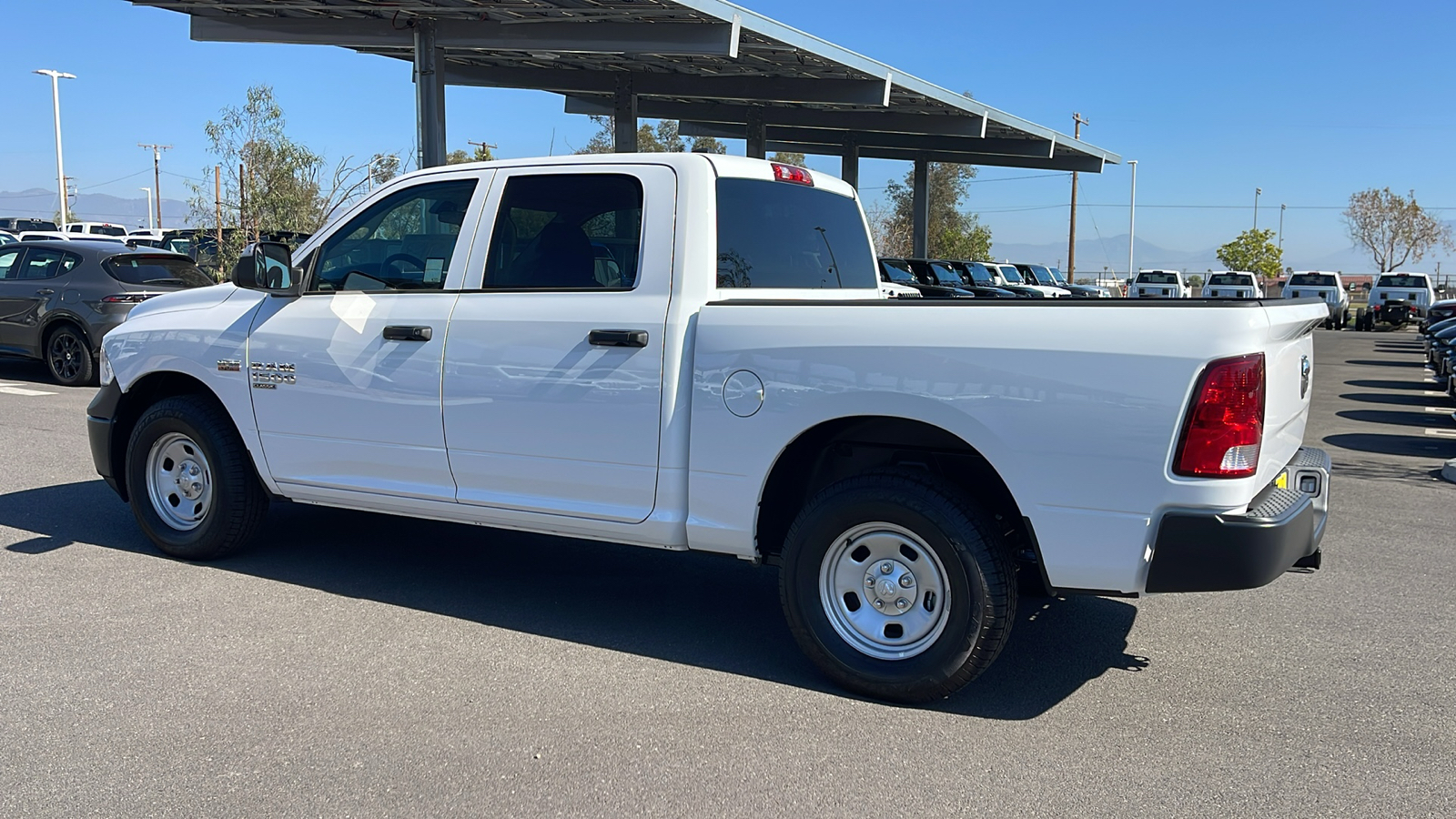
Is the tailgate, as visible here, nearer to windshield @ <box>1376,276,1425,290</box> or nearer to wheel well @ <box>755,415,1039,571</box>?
wheel well @ <box>755,415,1039,571</box>

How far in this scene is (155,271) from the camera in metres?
13.9

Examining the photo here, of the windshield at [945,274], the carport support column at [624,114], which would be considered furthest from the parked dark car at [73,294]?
the windshield at [945,274]

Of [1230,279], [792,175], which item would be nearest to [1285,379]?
[792,175]

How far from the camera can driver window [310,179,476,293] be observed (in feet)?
17.3

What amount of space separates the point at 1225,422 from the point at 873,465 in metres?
1.39

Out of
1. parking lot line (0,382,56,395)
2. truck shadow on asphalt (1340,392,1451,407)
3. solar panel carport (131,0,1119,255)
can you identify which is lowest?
truck shadow on asphalt (1340,392,1451,407)

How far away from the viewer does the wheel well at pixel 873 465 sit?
438 cm

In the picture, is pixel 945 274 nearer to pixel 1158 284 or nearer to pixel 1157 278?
pixel 1158 284

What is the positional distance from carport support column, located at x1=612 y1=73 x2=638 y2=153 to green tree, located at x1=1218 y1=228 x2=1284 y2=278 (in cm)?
5724

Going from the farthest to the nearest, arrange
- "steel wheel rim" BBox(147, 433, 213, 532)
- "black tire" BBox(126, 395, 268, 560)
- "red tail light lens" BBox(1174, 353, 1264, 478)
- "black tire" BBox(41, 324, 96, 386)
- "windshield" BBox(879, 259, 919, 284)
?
"windshield" BBox(879, 259, 919, 284) < "black tire" BBox(41, 324, 96, 386) < "steel wheel rim" BBox(147, 433, 213, 532) < "black tire" BBox(126, 395, 268, 560) < "red tail light lens" BBox(1174, 353, 1264, 478)

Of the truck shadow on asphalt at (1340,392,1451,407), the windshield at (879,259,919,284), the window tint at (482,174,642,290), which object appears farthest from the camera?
the windshield at (879,259,919,284)

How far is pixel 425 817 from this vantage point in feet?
11.1

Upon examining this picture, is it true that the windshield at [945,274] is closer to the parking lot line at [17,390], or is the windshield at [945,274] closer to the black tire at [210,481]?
the parking lot line at [17,390]

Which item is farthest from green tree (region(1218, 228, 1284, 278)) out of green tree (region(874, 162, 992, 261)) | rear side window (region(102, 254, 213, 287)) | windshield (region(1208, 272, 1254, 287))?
rear side window (region(102, 254, 213, 287))
